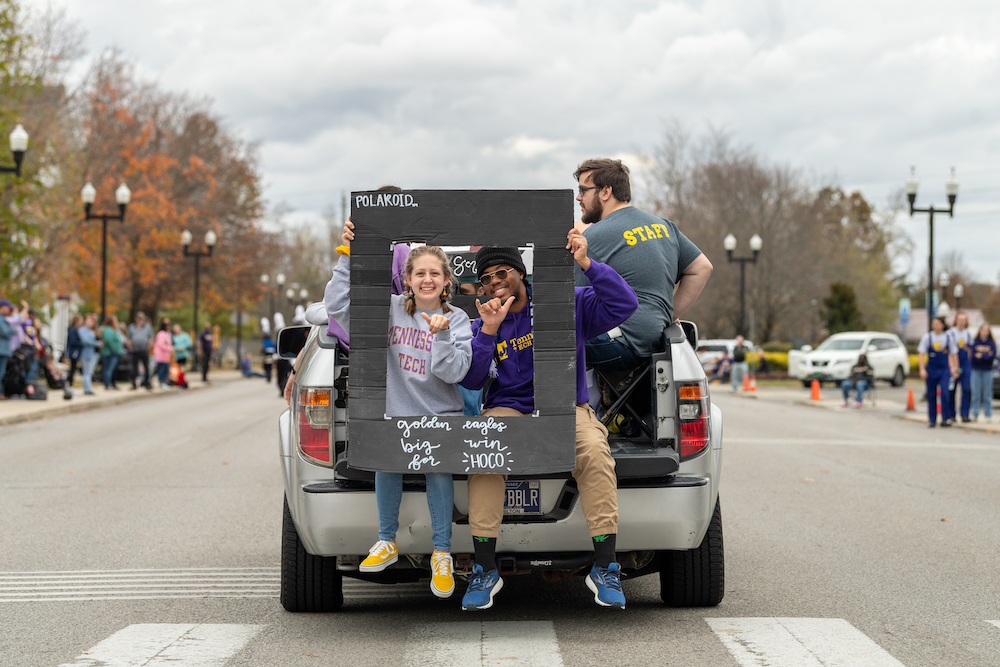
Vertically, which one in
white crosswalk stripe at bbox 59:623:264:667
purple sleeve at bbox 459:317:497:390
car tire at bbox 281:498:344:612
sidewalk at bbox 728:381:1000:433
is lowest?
sidewalk at bbox 728:381:1000:433

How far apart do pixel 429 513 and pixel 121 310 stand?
4756 centimetres

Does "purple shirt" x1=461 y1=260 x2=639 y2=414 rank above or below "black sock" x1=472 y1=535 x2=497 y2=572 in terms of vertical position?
above

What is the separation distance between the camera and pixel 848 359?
34.2 meters

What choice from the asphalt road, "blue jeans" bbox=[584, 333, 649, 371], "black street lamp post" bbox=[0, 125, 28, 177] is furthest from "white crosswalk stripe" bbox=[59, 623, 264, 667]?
"black street lamp post" bbox=[0, 125, 28, 177]

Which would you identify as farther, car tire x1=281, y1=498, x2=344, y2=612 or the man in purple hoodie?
car tire x1=281, y1=498, x2=344, y2=612

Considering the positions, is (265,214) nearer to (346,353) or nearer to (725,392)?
(725,392)

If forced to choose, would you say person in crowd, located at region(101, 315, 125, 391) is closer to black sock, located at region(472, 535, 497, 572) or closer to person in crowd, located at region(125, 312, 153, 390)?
person in crowd, located at region(125, 312, 153, 390)

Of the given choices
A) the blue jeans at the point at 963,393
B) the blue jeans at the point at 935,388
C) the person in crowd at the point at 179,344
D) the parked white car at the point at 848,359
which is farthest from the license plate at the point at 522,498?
the parked white car at the point at 848,359

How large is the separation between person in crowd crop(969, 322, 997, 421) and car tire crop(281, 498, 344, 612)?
15920 mm

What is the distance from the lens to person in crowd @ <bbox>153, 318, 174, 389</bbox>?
3000 centimetres

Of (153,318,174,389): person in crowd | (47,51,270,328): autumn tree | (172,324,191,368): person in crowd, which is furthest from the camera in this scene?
(47,51,270,328): autumn tree

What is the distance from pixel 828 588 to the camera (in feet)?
19.9

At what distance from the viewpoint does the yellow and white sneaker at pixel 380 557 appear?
4758 millimetres

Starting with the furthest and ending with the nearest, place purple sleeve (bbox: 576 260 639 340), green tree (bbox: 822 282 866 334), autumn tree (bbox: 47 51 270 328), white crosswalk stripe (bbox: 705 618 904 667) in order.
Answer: green tree (bbox: 822 282 866 334) → autumn tree (bbox: 47 51 270 328) → purple sleeve (bbox: 576 260 639 340) → white crosswalk stripe (bbox: 705 618 904 667)
